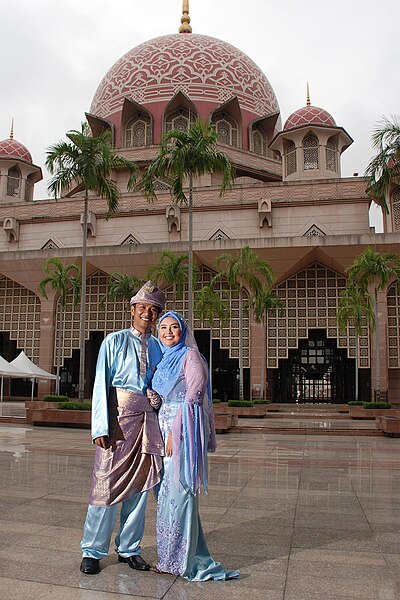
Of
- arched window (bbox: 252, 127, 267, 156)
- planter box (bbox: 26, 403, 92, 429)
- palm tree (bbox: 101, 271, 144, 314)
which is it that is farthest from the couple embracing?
arched window (bbox: 252, 127, 267, 156)

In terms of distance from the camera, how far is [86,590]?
3.15 metres

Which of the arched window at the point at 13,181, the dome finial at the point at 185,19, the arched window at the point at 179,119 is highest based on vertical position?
the dome finial at the point at 185,19

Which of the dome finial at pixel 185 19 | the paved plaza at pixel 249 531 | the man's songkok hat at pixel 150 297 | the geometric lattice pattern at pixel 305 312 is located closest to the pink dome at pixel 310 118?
the geometric lattice pattern at pixel 305 312

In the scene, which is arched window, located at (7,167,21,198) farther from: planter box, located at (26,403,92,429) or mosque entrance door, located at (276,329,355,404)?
planter box, located at (26,403,92,429)

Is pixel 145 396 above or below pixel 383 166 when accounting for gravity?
below

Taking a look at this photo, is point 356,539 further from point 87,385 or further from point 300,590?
point 87,385

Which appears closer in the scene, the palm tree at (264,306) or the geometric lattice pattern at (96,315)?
the palm tree at (264,306)

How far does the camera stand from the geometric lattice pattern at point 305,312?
25.4m

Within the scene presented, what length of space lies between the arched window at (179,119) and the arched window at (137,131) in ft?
4.04

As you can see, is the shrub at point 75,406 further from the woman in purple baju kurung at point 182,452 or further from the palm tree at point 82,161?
the woman in purple baju kurung at point 182,452

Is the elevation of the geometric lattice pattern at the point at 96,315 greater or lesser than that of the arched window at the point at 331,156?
lesser

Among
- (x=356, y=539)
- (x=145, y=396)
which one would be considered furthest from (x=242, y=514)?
(x=145, y=396)

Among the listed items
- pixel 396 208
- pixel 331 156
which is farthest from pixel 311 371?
pixel 331 156

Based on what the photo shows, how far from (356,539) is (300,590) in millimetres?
1263
